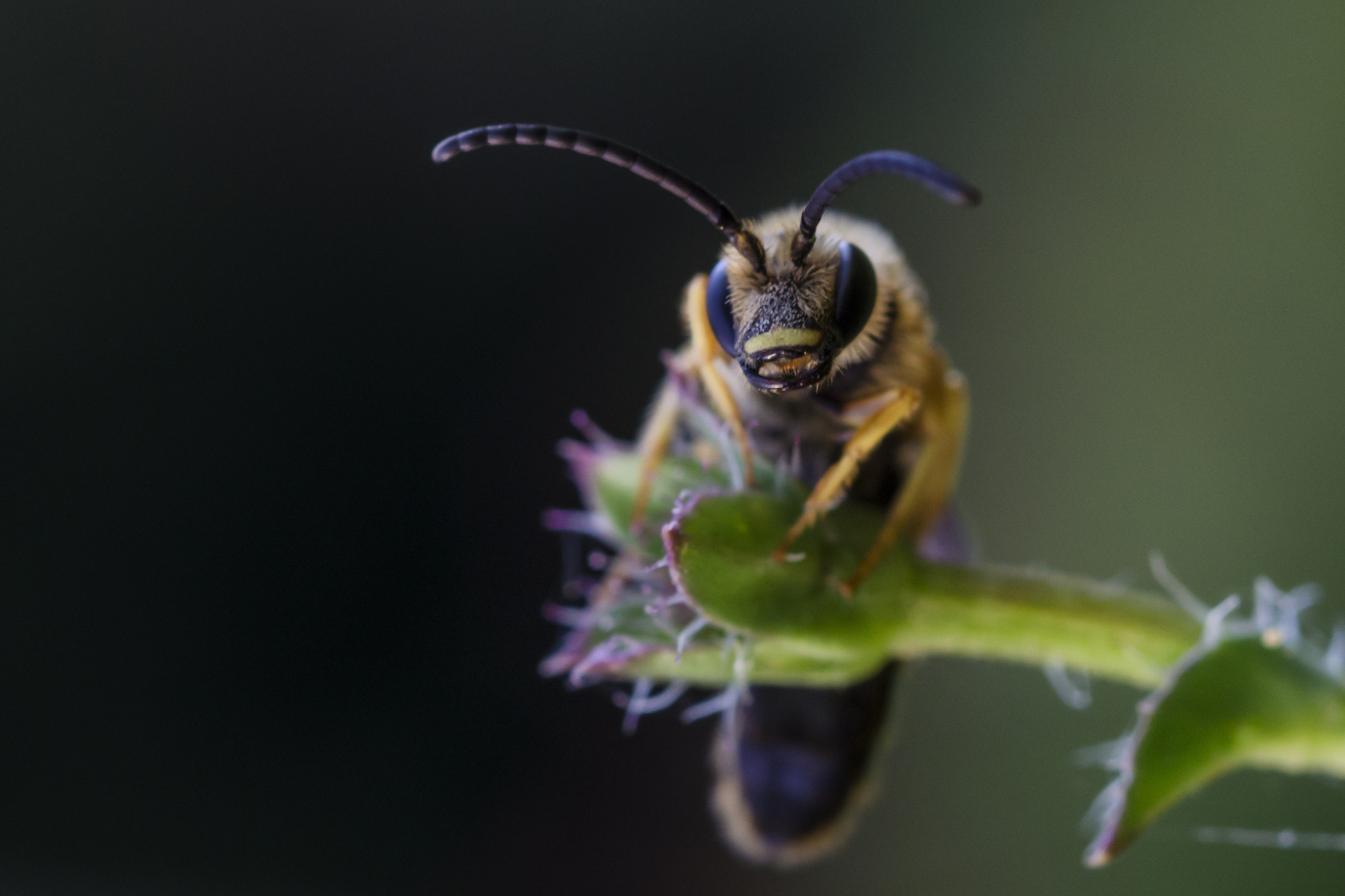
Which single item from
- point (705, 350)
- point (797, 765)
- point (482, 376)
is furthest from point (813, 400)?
point (482, 376)

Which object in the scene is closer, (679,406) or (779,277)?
(779,277)

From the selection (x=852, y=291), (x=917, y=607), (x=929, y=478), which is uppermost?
(x=852, y=291)

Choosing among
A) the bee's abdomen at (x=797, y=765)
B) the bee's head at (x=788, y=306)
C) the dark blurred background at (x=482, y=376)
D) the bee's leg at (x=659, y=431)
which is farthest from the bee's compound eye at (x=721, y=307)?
the dark blurred background at (x=482, y=376)

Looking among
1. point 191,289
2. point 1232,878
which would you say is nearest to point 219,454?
point 191,289

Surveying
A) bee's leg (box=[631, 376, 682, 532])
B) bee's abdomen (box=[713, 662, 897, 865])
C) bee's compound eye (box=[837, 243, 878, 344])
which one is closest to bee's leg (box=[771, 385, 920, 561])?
bee's compound eye (box=[837, 243, 878, 344])

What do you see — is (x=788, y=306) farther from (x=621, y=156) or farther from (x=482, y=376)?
(x=482, y=376)

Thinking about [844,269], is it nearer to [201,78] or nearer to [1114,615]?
[1114,615]

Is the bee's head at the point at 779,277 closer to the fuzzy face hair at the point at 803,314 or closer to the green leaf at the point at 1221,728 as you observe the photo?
the fuzzy face hair at the point at 803,314
